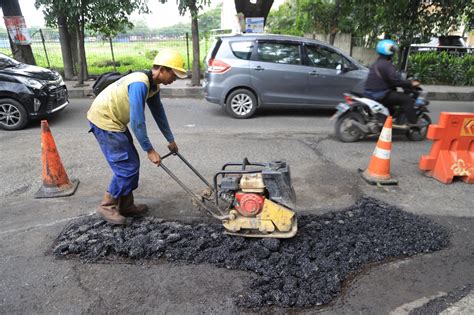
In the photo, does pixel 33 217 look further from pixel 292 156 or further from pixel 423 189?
pixel 423 189

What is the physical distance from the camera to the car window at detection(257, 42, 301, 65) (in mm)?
7875

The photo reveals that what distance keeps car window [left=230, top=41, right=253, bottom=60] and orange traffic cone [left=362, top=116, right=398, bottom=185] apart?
4.11m

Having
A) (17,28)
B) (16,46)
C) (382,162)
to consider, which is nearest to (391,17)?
(382,162)

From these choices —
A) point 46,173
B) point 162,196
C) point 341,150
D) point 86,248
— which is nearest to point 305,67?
point 341,150

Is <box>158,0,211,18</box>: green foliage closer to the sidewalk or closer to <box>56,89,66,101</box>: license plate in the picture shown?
the sidewalk

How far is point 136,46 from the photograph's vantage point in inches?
572

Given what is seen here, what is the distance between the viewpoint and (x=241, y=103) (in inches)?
313

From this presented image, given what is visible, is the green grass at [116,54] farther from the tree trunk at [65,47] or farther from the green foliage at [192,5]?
the green foliage at [192,5]

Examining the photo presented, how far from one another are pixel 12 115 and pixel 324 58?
6684 millimetres

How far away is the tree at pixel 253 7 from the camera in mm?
11797

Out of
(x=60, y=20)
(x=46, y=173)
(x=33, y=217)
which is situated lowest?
(x=33, y=217)

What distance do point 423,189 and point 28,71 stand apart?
7773 millimetres

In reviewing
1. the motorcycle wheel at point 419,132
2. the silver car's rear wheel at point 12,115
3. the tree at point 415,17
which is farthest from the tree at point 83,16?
the motorcycle wheel at point 419,132

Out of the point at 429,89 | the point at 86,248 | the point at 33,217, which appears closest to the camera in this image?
the point at 86,248
